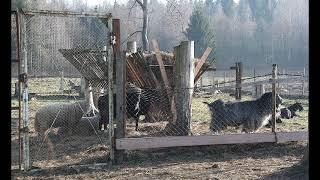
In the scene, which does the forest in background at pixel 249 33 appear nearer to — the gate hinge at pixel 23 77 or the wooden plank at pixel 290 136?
the wooden plank at pixel 290 136

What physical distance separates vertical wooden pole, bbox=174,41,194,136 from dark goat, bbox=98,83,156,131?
2.23 m

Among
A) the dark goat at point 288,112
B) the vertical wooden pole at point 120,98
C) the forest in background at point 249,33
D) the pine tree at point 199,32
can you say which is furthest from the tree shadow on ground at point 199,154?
the pine tree at point 199,32

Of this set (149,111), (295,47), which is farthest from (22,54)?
(295,47)

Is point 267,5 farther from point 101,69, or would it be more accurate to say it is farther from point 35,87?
point 101,69

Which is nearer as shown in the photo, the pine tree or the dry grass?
the dry grass

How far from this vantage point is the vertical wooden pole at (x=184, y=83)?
32.6 ft

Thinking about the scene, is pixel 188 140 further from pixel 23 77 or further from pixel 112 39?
pixel 23 77

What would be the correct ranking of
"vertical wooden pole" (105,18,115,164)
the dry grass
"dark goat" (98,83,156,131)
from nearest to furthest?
1. the dry grass
2. "vertical wooden pole" (105,18,115,164)
3. "dark goat" (98,83,156,131)

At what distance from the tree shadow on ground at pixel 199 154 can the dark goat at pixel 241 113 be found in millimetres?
1712

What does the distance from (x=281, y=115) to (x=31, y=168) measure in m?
9.55

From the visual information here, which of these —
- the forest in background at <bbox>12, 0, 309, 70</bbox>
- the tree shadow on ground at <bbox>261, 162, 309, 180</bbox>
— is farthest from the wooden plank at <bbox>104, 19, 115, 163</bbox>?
the forest in background at <bbox>12, 0, 309, 70</bbox>

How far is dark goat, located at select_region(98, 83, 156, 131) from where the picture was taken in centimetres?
1173

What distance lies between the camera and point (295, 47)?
7288 cm

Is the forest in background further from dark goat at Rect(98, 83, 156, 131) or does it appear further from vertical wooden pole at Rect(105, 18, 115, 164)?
vertical wooden pole at Rect(105, 18, 115, 164)
